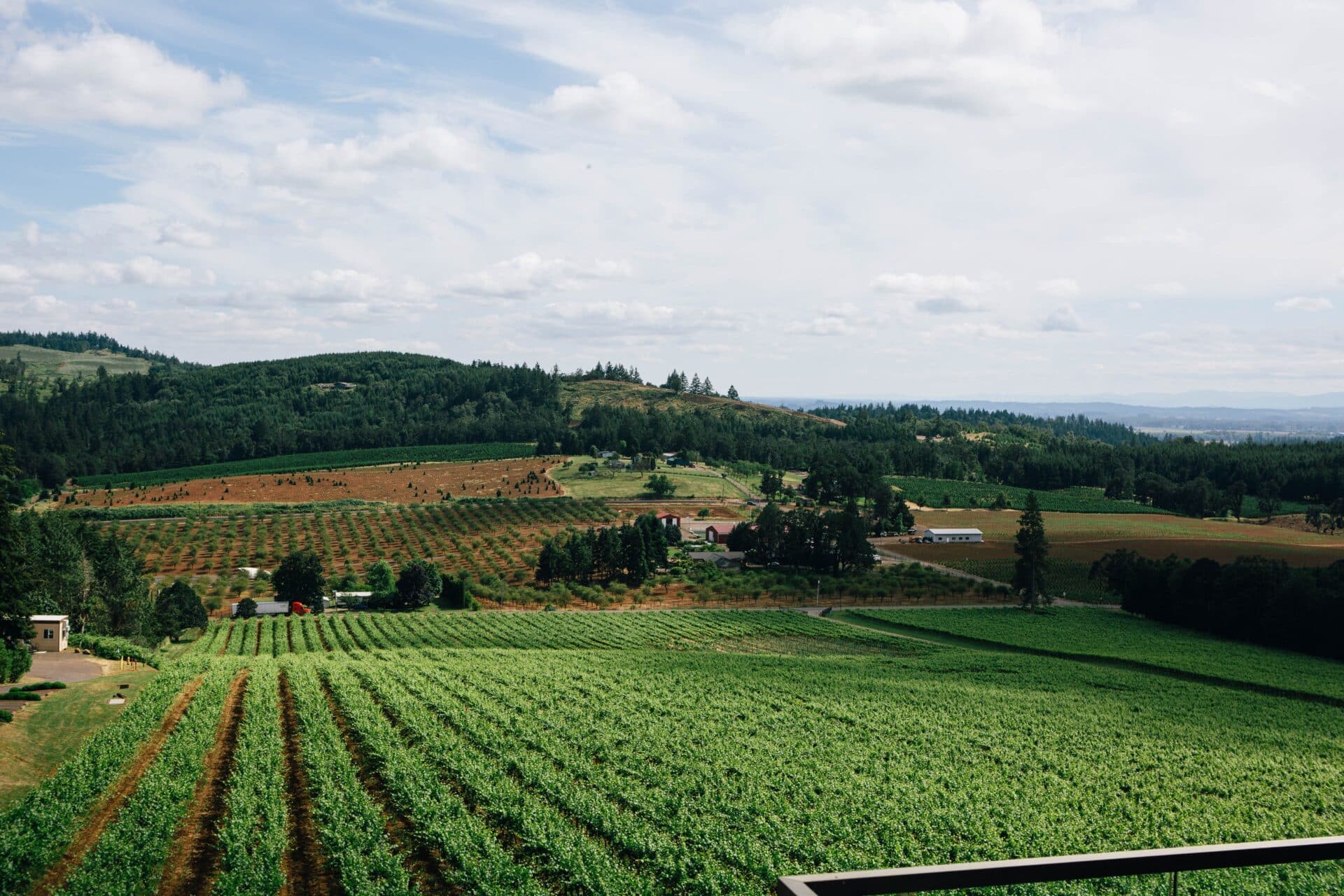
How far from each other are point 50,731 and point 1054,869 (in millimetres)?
33471

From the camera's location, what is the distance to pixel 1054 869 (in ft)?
12.2


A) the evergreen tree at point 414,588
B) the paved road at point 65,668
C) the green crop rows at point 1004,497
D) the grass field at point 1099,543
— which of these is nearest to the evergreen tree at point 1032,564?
the grass field at point 1099,543

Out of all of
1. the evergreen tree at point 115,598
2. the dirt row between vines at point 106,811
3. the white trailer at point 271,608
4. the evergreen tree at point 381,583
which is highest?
the dirt row between vines at point 106,811

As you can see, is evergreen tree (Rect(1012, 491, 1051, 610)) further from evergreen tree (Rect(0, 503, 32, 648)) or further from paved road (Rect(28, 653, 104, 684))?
evergreen tree (Rect(0, 503, 32, 648))

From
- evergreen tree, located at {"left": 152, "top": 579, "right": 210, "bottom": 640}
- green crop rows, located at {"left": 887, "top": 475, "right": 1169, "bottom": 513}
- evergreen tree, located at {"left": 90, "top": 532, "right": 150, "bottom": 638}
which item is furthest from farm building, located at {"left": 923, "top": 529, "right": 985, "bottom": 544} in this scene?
evergreen tree, located at {"left": 90, "top": 532, "right": 150, "bottom": 638}

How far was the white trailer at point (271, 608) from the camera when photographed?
76875mm

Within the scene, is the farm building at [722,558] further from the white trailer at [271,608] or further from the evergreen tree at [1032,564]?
the white trailer at [271,608]

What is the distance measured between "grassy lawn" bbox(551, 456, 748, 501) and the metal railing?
13550 cm

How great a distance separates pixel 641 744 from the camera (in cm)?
2798

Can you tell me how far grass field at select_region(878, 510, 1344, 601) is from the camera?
317 ft

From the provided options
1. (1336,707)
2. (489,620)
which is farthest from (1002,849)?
(489,620)

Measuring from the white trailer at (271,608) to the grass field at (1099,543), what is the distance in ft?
230

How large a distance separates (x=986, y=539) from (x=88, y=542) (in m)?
101

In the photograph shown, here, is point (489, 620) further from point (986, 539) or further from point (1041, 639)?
point (986, 539)
